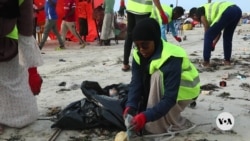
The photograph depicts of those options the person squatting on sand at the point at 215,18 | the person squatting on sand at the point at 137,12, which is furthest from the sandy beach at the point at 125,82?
the person squatting on sand at the point at 137,12

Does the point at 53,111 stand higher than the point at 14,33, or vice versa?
the point at 14,33

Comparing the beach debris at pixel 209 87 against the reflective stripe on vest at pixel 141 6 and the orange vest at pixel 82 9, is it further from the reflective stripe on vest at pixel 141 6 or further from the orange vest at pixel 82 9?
the orange vest at pixel 82 9

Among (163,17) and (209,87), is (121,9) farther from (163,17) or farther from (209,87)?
(209,87)

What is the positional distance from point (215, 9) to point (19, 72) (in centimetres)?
418

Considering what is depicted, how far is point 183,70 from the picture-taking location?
3.42 meters

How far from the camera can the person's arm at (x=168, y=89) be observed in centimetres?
309

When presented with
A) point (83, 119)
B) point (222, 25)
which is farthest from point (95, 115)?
point (222, 25)

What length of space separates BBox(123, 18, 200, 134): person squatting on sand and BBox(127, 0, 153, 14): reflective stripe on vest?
2943 millimetres

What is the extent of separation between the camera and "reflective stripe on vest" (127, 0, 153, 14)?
20.8ft

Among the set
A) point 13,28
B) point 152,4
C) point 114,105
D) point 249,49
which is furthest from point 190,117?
point 249,49

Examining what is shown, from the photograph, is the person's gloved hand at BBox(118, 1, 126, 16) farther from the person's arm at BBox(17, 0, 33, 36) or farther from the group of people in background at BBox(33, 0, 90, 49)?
the person's arm at BBox(17, 0, 33, 36)

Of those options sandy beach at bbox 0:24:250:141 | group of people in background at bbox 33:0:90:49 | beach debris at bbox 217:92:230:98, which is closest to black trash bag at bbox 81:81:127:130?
sandy beach at bbox 0:24:250:141

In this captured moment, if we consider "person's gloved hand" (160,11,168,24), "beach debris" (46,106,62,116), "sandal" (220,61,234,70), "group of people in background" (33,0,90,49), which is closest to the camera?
"beach debris" (46,106,62,116)

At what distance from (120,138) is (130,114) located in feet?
0.80
